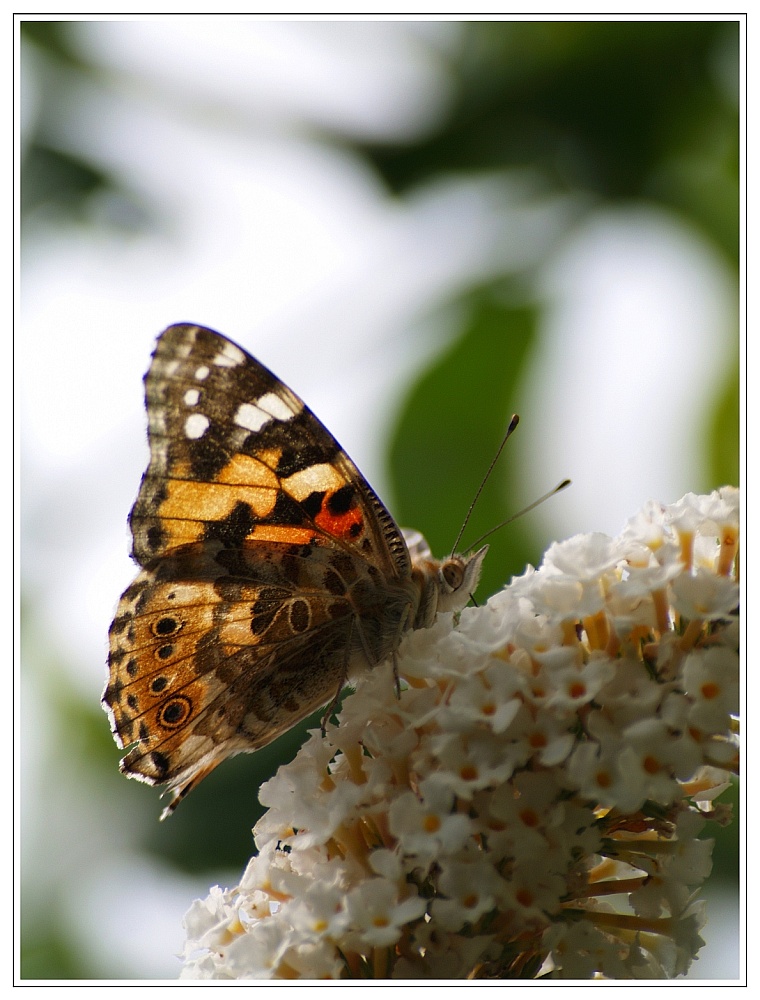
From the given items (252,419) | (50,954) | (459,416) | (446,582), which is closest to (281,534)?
(252,419)

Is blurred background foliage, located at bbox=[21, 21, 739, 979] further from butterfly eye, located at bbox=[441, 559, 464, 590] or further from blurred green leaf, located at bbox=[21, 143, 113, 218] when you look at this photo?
butterfly eye, located at bbox=[441, 559, 464, 590]

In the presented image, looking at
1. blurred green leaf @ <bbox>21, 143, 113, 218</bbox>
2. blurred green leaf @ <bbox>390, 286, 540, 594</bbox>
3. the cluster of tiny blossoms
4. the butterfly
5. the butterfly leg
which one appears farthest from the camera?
blurred green leaf @ <bbox>390, 286, 540, 594</bbox>

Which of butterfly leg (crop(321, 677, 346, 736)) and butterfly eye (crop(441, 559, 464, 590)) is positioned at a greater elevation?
butterfly eye (crop(441, 559, 464, 590))

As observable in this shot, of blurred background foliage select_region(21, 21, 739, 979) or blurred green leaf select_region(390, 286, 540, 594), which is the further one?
blurred green leaf select_region(390, 286, 540, 594)

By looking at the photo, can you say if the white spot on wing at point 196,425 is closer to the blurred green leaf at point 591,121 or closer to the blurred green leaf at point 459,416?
the blurred green leaf at point 459,416

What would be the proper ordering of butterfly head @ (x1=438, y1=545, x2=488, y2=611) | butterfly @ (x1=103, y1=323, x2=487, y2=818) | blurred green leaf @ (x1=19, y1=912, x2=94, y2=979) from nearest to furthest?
butterfly @ (x1=103, y1=323, x2=487, y2=818)
butterfly head @ (x1=438, y1=545, x2=488, y2=611)
blurred green leaf @ (x1=19, y1=912, x2=94, y2=979)

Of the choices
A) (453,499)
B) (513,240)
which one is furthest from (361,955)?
(513,240)

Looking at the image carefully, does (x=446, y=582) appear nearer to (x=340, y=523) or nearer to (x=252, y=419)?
(x=340, y=523)

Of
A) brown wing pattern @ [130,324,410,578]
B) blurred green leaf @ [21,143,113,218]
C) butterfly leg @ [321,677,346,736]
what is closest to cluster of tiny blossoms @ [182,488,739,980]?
butterfly leg @ [321,677,346,736]

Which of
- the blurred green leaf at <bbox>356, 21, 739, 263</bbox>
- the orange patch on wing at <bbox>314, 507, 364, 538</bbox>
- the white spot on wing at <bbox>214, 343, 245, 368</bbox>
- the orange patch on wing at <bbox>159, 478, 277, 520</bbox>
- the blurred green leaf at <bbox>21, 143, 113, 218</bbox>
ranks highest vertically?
the blurred green leaf at <bbox>356, 21, 739, 263</bbox>
